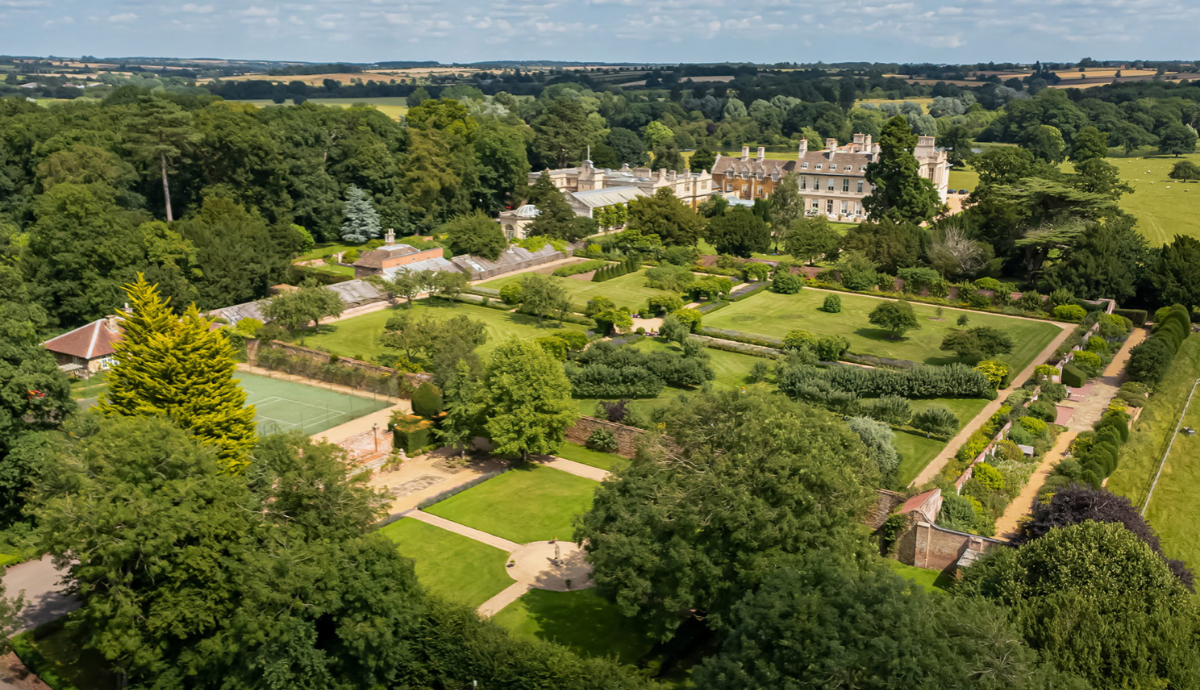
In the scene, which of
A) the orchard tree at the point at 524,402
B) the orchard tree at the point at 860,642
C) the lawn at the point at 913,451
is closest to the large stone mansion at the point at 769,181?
the orchard tree at the point at 524,402

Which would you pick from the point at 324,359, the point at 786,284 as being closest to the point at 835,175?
the point at 786,284

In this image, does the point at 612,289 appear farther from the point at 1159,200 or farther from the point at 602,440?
the point at 1159,200

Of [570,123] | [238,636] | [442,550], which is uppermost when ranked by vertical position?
[570,123]

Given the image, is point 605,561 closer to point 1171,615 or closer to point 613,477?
point 613,477

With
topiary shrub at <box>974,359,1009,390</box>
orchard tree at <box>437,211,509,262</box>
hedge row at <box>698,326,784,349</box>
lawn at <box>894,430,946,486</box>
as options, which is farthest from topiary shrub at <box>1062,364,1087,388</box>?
orchard tree at <box>437,211,509,262</box>

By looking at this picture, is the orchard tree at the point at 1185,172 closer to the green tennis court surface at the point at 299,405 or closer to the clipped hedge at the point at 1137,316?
the clipped hedge at the point at 1137,316

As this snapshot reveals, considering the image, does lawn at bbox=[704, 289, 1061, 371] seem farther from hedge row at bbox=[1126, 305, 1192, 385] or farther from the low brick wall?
the low brick wall

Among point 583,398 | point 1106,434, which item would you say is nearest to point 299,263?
point 583,398
